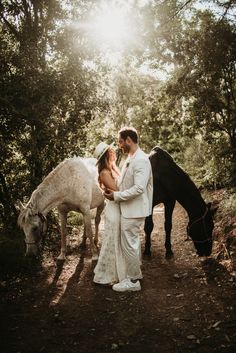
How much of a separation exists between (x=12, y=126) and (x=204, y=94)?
4.63 m

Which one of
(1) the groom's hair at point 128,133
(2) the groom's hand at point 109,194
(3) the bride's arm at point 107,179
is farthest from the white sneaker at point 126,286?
(1) the groom's hair at point 128,133

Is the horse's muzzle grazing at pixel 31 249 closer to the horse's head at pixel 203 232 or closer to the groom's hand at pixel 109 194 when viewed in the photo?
the groom's hand at pixel 109 194

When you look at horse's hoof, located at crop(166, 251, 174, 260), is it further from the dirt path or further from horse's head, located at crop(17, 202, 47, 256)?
horse's head, located at crop(17, 202, 47, 256)

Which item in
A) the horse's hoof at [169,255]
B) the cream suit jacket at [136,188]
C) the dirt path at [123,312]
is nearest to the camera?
the dirt path at [123,312]

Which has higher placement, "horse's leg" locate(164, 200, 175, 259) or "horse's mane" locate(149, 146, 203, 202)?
"horse's mane" locate(149, 146, 203, 202)

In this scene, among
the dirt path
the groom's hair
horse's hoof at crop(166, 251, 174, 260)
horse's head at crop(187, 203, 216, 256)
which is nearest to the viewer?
the dirt path

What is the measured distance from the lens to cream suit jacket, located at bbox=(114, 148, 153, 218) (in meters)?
4.88

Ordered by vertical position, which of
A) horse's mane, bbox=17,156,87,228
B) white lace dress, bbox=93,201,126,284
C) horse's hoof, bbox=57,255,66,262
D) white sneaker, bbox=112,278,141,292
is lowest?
white sneaker, bbox=112,278,141,292

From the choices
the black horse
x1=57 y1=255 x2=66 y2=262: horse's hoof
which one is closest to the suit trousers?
the black horse

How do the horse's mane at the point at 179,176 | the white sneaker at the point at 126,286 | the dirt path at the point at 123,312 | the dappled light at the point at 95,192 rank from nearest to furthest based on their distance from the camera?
1. the dirt path at the point at 123,312
2. the dappled light at the point at 95,192
3. the white sneaker at the point at 126,286
4. the horse's mane at the point at 179,176

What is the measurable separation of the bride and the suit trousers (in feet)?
0.38

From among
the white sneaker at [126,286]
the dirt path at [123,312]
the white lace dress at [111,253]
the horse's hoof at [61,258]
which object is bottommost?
the dirt path at [123,312]

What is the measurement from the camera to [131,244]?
5.05 metres

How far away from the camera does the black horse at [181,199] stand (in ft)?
21.2
